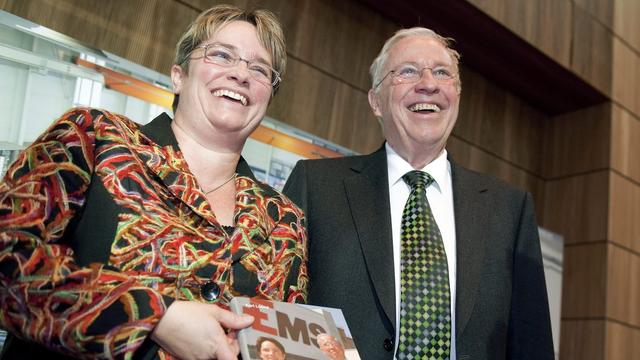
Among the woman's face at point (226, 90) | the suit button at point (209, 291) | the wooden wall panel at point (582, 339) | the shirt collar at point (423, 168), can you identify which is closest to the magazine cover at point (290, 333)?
the suit button at point (209, 291)

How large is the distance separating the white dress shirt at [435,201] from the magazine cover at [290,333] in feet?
1.60

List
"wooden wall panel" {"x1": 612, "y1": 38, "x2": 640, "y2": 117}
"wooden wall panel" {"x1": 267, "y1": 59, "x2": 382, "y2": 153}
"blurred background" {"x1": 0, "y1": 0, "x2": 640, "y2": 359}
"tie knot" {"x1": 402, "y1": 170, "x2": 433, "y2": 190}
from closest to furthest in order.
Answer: "tie knot" {"x1": 402, "y1": 170, "x2": 433, "y2": 190}, "blurred background" {"x1": 0, "y1": 0, "x2": 640, "y2": 359}, "wooden wall panel" {"x1": 267, "y1": 59, "x2": 382, "y2": 153}, "wooden wall panel" {"x1": 612, "y1": 38, "x2": 640, "y2": 117}

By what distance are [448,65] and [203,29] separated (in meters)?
0.93

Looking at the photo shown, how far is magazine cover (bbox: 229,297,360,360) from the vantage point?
106 cm

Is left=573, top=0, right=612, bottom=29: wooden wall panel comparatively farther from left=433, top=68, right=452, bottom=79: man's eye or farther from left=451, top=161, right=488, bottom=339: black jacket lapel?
left=451, top=161, right=488, bottom=339: black jacket lapel

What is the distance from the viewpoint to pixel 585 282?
4.93m

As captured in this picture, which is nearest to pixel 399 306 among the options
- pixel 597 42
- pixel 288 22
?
pixel 288 22

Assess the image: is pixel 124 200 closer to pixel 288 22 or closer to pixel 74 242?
pixel 74 242

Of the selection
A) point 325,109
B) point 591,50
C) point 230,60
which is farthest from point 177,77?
point 591,50

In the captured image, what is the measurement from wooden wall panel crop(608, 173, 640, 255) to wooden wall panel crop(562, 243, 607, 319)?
0.20 metres

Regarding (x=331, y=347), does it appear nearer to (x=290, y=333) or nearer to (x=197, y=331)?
(x=290, y=333)

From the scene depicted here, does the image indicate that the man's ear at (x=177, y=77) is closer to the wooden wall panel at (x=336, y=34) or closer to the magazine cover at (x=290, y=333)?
the magazine cover at (x=290, y=333)

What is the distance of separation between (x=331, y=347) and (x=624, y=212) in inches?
182

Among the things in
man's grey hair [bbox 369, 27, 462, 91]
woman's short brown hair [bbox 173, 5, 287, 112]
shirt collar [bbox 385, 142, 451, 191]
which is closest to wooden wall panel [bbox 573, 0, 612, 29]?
man's grey hair [bbox 369, 27, 462, 91]
